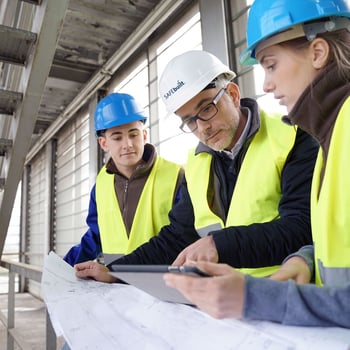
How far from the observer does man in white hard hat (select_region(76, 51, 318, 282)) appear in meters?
1.15

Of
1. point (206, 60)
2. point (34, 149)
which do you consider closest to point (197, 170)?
point (206, 60)

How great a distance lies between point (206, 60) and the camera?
1637mm

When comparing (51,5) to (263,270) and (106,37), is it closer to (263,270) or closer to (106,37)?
(263,270)

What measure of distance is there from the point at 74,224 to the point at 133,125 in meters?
4.80

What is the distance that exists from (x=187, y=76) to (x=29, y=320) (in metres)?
7.53

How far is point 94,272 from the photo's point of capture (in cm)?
148

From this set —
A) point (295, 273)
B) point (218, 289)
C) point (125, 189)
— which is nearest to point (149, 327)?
point (218, 289)

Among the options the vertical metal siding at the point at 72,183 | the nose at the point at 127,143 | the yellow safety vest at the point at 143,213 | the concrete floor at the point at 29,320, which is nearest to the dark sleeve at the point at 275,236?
the yellow safety vest at the point at 143,213

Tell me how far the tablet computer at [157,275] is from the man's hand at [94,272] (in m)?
0.52

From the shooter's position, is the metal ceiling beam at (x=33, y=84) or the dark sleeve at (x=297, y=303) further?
the metal ceiling beam at (x=33, y=84)

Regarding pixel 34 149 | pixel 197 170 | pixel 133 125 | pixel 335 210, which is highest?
pixel 34 149

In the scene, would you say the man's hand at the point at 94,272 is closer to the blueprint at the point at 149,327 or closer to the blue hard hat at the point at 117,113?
the blueprint at the point at 149,327

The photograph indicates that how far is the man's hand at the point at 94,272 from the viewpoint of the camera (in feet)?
4.82

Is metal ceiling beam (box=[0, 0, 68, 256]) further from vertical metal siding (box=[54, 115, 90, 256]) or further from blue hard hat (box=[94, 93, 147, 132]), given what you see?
vertical metal siding (box=[54, 115, 90, 256])
